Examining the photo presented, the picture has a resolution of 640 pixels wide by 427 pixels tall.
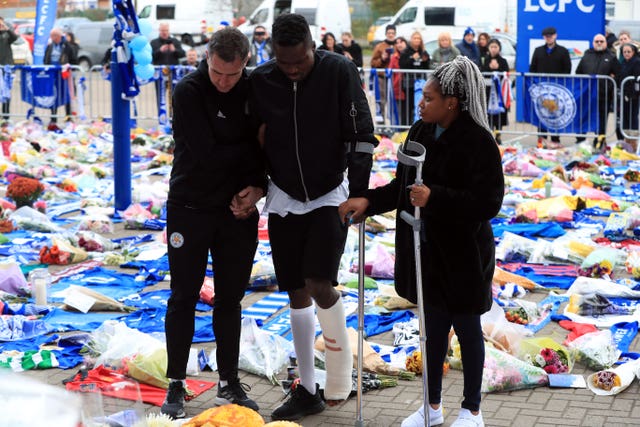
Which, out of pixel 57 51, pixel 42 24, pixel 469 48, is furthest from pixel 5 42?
pixel 469 48

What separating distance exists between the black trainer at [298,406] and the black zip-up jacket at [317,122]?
1047 mm

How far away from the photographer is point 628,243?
9672 millimetres

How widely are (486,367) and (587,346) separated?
84 centimetres

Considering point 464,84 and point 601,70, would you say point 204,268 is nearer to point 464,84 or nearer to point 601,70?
point 464,84

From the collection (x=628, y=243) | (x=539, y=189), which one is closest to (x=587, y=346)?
(x=628, y=243)

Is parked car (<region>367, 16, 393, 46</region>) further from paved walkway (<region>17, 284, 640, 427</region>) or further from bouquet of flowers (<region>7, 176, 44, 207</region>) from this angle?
paved walkway (<region>17, 284, 640, 427</region>)

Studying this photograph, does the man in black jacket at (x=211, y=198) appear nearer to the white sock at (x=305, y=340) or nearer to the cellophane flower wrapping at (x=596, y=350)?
the white sock at (x=305, y=340)

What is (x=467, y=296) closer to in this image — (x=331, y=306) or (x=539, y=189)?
(x=331, y=306)

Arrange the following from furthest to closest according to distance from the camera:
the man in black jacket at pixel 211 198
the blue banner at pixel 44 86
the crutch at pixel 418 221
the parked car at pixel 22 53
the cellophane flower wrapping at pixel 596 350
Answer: the parked car at pixel 22 53
the blue banner at pixel 44 86
the cellophane flower wrapping at pixel 596 350
the man in black jacket at pixel 211 198
the crutch at pixel 418 221

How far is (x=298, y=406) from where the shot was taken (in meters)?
5.41

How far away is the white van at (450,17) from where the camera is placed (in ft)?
108

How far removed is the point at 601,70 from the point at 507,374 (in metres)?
12.2

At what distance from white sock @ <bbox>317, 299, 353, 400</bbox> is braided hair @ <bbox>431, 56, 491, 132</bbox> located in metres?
1.24

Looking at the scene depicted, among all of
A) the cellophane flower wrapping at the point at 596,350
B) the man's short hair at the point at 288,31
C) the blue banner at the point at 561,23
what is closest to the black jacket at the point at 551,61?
the blue banner at the point at 561,23
